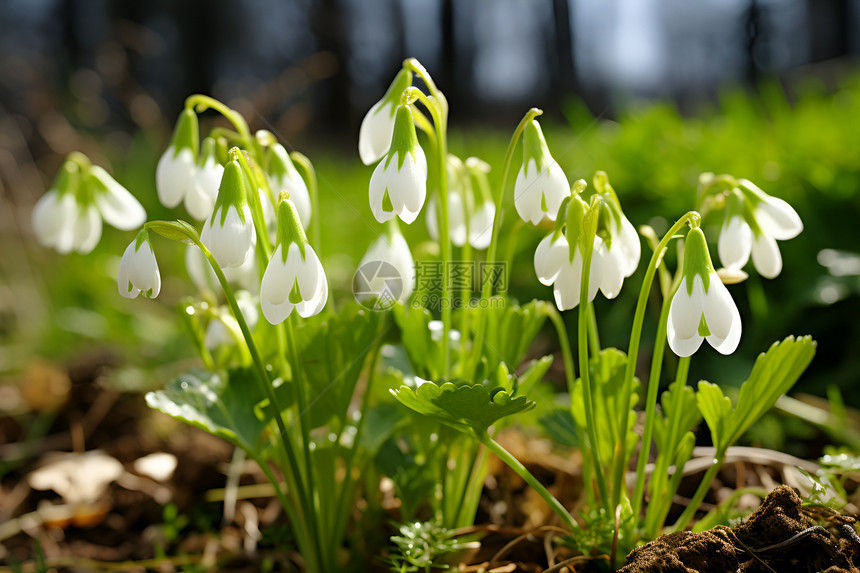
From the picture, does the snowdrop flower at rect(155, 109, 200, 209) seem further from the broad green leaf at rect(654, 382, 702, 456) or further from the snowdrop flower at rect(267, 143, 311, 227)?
the broad green leaf at rect(654, 382, 702, 456)

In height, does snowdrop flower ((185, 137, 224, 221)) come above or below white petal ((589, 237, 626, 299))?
above

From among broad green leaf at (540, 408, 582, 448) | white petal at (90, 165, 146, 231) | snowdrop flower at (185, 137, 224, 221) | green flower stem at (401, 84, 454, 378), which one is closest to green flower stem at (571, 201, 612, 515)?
broad green leaf at (540, 408, 582, 448)

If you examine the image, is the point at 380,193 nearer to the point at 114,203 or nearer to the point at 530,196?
the point at 530,196

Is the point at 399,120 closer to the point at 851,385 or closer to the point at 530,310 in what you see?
the point at 530,310

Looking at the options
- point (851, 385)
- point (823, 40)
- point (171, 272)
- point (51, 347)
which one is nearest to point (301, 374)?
point (851, 385)

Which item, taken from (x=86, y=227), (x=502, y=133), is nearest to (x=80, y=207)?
(x=86, y=227)

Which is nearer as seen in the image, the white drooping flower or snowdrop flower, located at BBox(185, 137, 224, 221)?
snowdrop flower, located at BBox(185, 137, 224, 221)

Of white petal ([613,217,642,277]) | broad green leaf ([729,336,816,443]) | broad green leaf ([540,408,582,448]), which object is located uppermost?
white petal ([613,217,642,277])
